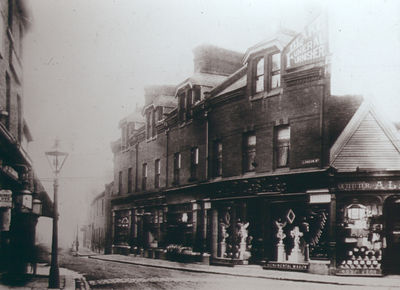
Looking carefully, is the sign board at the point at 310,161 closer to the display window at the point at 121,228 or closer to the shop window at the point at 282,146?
the shop window at the point at 282,146

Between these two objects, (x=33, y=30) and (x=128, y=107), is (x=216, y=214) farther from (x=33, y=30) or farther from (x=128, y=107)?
(x=33, y=30)

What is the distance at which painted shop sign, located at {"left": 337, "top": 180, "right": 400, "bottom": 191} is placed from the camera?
13.5 metres

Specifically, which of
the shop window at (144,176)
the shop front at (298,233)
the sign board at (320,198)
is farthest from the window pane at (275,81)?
the shop window at (144,176)

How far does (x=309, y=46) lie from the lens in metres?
14.1

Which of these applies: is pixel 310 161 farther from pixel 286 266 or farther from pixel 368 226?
pixel 286 266

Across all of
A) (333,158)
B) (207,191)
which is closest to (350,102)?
(333,158)

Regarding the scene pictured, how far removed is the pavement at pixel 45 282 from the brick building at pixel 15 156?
1.15 ft

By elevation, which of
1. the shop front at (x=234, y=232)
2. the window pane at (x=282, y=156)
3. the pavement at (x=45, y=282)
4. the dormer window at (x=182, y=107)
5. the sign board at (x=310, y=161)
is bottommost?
the pavement at (x=45, y=282)

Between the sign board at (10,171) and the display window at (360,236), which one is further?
the display window at (360,236)

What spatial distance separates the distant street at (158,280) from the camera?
11578 millimetres

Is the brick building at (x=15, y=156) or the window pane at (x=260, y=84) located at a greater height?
the window pane at (x=260, y=84)

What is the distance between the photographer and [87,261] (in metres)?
15.8

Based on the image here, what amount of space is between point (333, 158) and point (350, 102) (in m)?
1.30

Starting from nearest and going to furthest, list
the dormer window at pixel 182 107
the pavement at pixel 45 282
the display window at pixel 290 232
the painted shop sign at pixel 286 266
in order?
the pavement at pixel 45 282 < the painted shop sign at pixel 286 266 < the display window at pixel 290 232 < the dormer window at pixel 182 107
